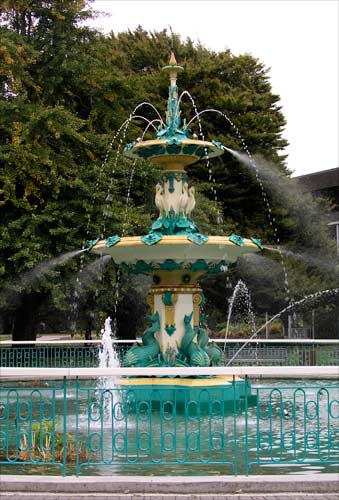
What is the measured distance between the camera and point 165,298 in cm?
1480

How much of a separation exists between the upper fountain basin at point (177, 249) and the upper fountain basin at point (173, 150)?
163 centimetres

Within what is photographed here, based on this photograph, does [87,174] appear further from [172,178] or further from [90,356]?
[172,178]

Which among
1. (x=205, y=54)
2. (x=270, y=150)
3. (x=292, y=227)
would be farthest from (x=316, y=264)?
(x=205, y=54)

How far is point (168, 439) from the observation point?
1137cm

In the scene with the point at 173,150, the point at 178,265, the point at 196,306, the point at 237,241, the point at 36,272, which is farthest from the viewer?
the point at 36,272

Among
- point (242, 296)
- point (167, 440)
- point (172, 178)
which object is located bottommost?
point (167, 440)

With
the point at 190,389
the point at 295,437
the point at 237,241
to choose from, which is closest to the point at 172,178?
the point at 237,241

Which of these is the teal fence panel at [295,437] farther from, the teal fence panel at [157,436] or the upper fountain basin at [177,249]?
the upper fountain basin at [177,249]

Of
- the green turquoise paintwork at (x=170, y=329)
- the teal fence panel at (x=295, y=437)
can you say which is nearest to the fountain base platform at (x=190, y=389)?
the teal fence panel at (x=295, y=437)

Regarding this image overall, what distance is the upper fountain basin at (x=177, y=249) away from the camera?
13.6 meters

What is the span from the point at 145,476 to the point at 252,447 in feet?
8.71

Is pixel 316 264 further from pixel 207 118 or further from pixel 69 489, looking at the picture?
pixel 69 489

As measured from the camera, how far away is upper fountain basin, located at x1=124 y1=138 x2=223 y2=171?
14445mm

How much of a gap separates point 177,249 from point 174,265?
74cm
